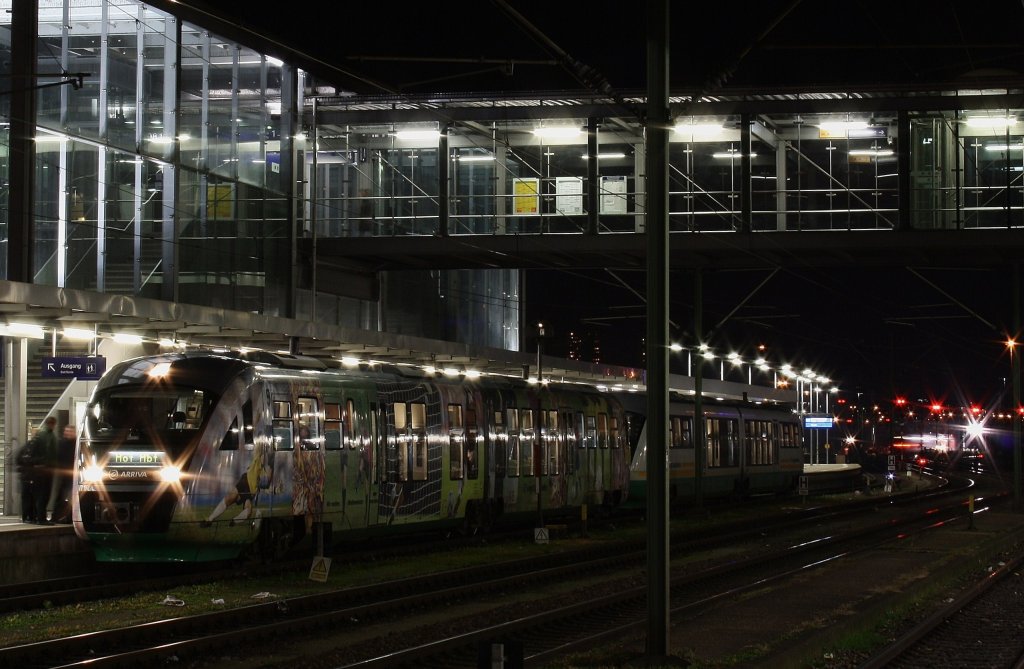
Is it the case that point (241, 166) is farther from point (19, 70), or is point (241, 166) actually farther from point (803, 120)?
point (803, 120)

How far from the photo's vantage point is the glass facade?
31562mm

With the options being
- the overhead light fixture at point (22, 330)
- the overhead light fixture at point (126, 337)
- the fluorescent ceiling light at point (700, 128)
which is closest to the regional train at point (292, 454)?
the overhead light fixture at point (22, 330)

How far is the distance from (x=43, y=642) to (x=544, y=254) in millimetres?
25897

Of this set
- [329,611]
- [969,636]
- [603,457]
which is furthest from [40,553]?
[603,457]

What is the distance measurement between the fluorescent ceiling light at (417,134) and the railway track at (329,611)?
18.3 meters

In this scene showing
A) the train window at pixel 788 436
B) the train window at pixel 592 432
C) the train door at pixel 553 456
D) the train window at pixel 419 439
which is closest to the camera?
the train window at pixel 419 439

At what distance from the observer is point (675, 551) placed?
26438 mm

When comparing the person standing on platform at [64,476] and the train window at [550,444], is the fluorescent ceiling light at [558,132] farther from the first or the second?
the person standing on platform at [64,476]

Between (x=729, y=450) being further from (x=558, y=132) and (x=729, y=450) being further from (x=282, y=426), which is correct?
(x=282, y=426)

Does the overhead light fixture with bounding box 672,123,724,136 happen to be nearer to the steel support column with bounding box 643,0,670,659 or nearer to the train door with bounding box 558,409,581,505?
the train door with bounding box 558,409,581,505

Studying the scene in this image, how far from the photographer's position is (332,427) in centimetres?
2158

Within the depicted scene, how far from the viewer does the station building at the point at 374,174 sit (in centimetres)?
2978

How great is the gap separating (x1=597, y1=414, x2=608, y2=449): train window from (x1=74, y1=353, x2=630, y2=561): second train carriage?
6.19m

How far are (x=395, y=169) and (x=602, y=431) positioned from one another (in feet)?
37.7
